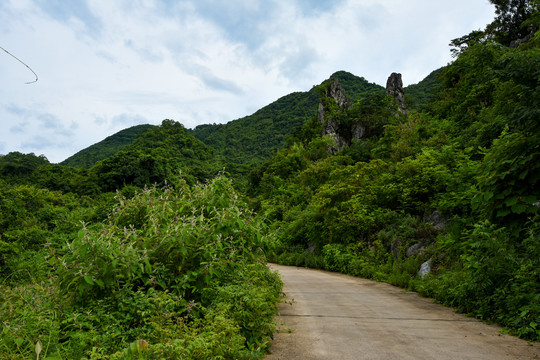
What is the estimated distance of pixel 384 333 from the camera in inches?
195

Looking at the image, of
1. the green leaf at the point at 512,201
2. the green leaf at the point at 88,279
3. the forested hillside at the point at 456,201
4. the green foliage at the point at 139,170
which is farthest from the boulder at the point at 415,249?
the green foliage at the point at 139,170

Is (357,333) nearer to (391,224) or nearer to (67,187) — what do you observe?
(391,224)

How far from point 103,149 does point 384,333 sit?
88025 mm

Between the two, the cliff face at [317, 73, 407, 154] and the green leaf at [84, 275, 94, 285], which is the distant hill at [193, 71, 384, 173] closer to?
the cliff face at [317, 73, 407, 154]

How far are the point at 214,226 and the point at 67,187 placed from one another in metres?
49.5

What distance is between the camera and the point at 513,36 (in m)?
25.5

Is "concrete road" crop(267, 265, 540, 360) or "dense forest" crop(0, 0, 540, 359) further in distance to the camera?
"concrete road" crop(267, 265, 540, 360)

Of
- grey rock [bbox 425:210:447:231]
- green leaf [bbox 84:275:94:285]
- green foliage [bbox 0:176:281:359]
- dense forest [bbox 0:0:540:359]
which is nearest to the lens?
green foliage [bbox 0:176:281:359]

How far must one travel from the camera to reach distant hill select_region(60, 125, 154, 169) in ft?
243

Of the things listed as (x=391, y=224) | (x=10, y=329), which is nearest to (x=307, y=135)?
(x=391, y=224)

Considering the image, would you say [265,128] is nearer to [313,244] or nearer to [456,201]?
[313,244]

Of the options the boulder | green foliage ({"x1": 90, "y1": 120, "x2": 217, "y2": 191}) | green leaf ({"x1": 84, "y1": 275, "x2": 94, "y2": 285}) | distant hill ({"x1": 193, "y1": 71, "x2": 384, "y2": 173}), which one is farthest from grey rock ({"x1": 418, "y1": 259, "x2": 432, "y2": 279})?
distant hill ({"x1": 193, "y1": 71, "x2": 384, "y2": 173})

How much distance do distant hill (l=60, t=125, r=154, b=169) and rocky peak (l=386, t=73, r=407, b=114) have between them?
6019cm

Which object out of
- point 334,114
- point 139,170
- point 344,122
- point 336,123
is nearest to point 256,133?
point 139,170
